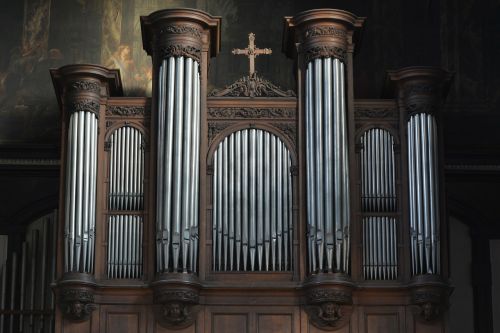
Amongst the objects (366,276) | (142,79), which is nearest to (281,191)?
(366,276)

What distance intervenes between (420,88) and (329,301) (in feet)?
13.9

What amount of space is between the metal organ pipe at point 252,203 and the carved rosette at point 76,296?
2187 mm

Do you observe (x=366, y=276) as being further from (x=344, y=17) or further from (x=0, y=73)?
(x=0, y=73)

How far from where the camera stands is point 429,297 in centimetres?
2188

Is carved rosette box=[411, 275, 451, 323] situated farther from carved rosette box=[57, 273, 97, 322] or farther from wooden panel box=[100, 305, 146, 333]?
carved rosette box=[57, 273, 97, 322]

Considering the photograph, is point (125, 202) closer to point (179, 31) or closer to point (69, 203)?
point (69, 203)

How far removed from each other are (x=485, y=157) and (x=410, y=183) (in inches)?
156

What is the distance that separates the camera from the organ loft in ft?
72.8

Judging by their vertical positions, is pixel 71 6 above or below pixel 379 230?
above

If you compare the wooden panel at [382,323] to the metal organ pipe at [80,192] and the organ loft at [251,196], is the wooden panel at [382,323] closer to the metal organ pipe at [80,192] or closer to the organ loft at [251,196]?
the organ loft at [251,196]

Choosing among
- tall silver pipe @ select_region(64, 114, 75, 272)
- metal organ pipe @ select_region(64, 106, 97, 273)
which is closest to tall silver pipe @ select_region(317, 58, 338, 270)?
metal organ pipe @ select_region(64, 106, 97, 273)

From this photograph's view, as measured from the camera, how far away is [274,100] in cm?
2344

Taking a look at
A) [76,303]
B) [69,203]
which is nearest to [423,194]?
[69,203]

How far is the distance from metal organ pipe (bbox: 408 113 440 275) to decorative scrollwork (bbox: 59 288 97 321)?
552cm
